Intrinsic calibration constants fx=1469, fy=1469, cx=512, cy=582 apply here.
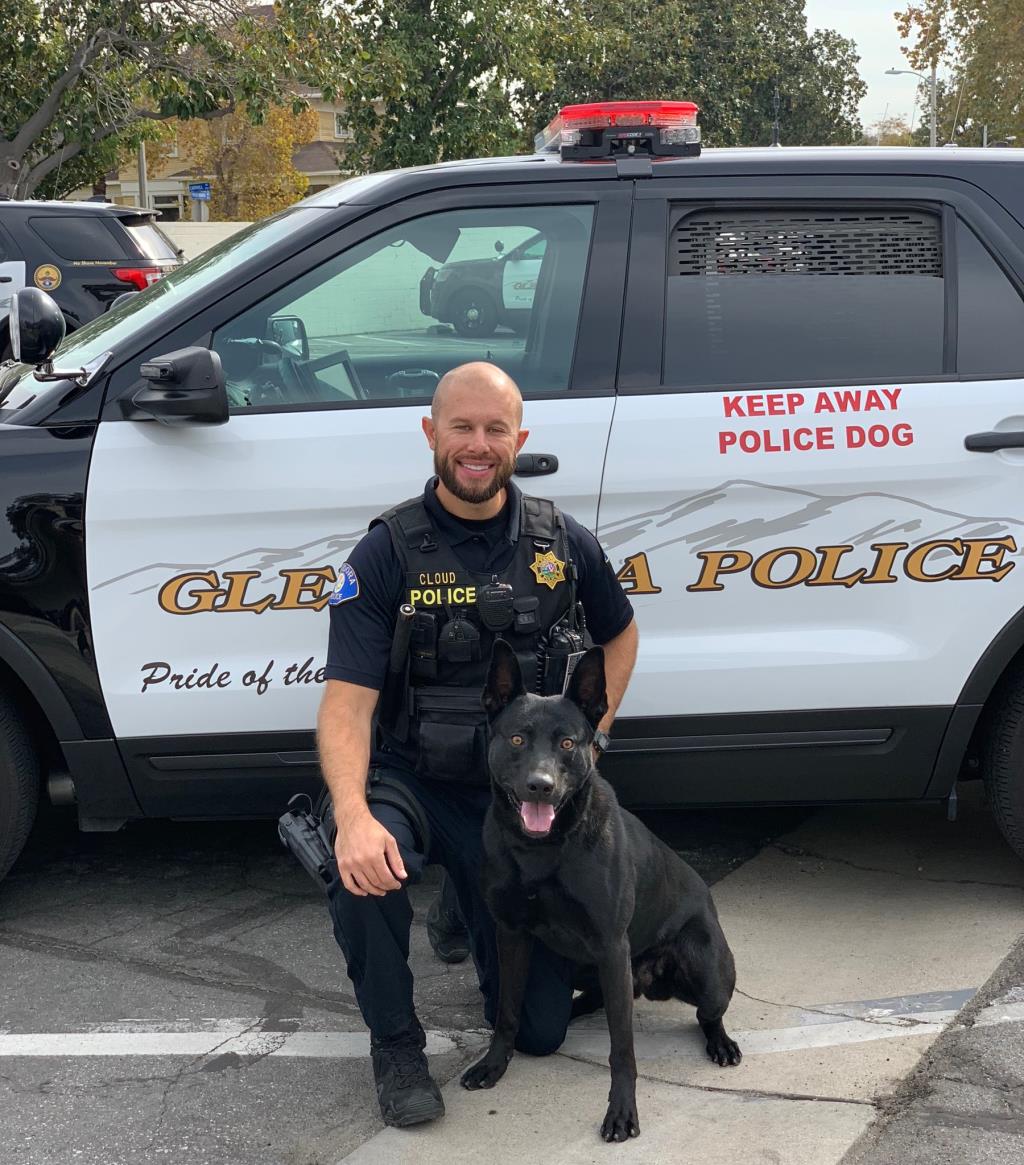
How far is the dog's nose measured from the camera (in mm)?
2646

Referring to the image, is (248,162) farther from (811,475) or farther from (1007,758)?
(1007,758)

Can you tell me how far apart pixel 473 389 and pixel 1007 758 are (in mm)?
1649

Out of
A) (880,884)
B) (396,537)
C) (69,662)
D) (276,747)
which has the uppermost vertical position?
(396,537)

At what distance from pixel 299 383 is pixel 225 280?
29 cm

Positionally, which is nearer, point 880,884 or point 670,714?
point 670,714

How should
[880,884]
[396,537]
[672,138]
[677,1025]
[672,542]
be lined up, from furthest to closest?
[880,884]
[672,138]
[672,542]
[677,1025]
[396,537]

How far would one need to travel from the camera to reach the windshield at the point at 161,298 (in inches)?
138

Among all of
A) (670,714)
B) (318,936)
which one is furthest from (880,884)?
(318,936)

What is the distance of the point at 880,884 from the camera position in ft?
13.1

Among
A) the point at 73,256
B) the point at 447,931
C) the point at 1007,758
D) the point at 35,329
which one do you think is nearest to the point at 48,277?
the point at 73,256

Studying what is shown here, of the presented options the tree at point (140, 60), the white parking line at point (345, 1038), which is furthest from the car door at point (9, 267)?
the white parking line at point (345, 1038)

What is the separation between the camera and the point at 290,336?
3.52 m

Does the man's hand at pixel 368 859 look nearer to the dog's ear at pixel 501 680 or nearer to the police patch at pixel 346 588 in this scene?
the dog's ear at pixel 501 680

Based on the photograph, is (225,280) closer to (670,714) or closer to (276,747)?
(276,747)
